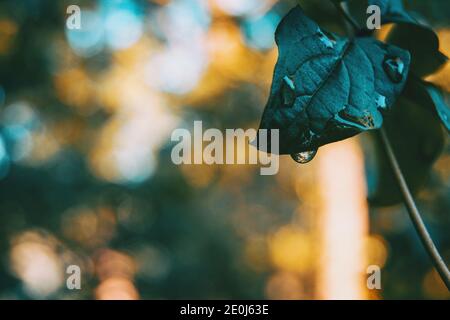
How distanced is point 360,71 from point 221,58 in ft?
16.3

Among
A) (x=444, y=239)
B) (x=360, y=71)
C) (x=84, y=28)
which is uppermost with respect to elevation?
(x=84, y=28)

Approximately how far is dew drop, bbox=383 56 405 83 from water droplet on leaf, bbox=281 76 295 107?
0.43ft

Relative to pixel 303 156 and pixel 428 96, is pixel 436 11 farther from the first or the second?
pixel 303 156

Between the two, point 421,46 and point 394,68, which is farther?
point 421,46

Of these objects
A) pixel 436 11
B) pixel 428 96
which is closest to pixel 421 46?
pixel 428 96

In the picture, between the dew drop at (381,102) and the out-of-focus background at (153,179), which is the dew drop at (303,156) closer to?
the dew drop at (381,102)

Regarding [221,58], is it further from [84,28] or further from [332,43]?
[332,43]

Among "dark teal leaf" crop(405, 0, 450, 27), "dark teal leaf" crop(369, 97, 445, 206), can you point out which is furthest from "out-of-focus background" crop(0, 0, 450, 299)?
"dark teal leaf" crop(369, 97, 445, 206)

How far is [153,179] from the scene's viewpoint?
26.0 feet

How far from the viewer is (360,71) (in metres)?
0.57

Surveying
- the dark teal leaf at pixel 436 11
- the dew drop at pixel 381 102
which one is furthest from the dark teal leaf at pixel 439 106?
the dark teal leaf at pixel 436 11

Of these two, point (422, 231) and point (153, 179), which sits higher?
point (153, 179)

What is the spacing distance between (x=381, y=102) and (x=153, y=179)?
7.49 m

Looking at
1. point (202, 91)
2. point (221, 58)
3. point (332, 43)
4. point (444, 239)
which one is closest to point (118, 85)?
point (202, 91)
